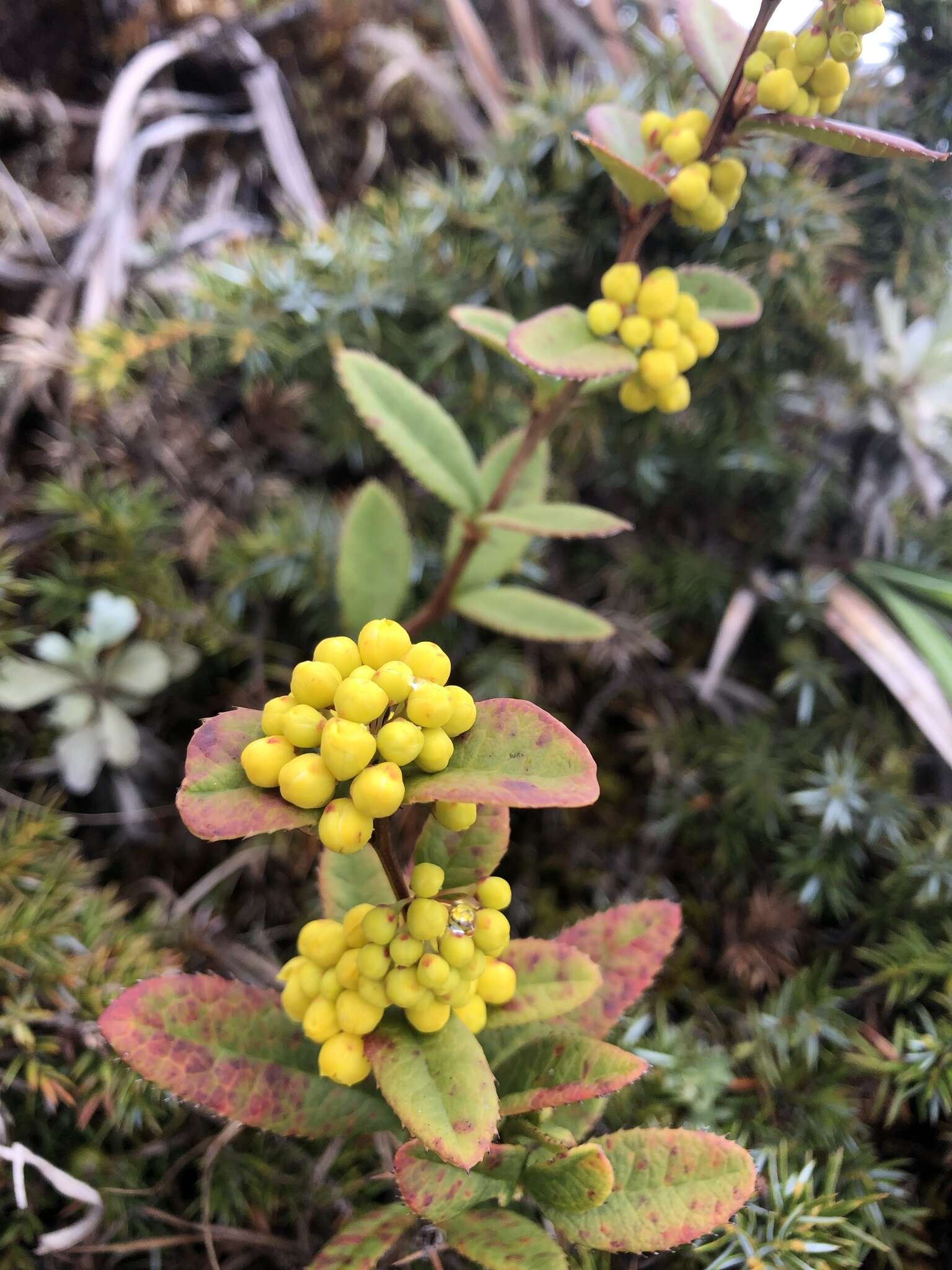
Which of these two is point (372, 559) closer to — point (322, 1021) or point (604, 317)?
point (604, 317)

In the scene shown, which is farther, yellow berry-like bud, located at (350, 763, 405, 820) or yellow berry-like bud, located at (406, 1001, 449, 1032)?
yellow berry-like bud, located at (406, 1001, 449, 1032)

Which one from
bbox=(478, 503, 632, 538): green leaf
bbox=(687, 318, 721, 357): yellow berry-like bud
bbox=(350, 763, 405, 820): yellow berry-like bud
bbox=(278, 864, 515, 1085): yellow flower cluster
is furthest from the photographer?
bbox=(478, 503, 632, 538): green leaf

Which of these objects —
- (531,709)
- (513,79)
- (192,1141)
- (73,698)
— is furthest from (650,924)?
(513,79)

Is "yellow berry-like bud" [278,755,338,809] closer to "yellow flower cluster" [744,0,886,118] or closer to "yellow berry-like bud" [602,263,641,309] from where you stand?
"yellow berry-like bud" [602,263,641,309]

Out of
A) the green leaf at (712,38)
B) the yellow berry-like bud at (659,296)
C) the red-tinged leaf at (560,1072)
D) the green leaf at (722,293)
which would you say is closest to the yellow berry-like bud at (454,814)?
the red-tinged leaf at (560,1072)

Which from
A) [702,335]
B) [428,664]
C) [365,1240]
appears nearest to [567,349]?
[702,335]

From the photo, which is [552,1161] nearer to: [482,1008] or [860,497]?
[482,1008]

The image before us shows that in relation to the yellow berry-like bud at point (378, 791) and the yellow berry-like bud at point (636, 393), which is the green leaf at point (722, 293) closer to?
the yellow berry-like bud at point (636, 393)

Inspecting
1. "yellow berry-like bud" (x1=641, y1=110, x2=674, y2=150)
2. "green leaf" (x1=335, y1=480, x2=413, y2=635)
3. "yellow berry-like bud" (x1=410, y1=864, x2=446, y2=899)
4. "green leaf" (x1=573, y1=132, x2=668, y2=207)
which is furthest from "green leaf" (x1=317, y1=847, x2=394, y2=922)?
"yellow berry-like bud" (x1=641, y1=110, x2=674, y2=150)
